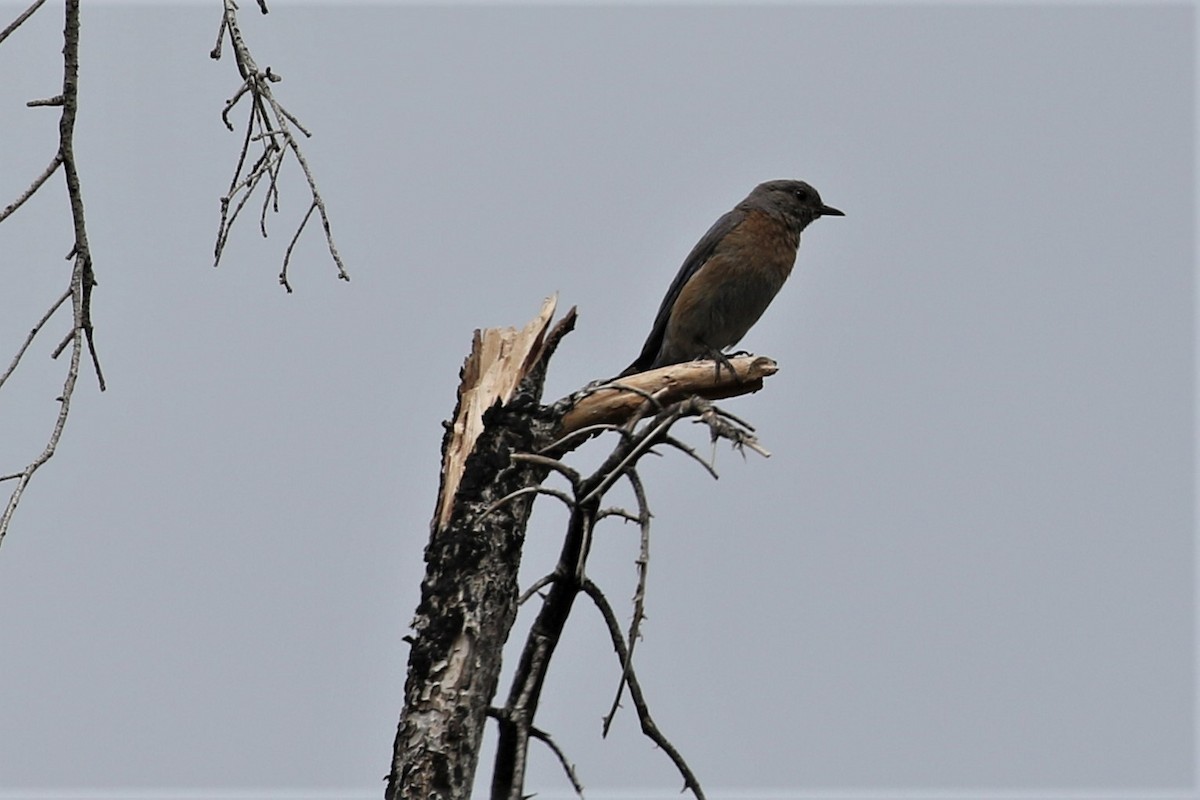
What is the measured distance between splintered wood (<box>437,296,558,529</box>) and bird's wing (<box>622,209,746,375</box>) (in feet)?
10.0

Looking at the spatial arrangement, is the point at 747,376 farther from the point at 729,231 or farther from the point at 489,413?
the point at 729,231

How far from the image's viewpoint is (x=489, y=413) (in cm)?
Answer: 486

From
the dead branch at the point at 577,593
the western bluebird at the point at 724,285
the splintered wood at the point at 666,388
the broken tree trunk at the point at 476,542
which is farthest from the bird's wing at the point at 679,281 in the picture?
the dead branch at the point at 577,593

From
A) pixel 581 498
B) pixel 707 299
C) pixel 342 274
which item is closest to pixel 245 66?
pixel 342 274

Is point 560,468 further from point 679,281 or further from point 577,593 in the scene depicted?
point 679,281

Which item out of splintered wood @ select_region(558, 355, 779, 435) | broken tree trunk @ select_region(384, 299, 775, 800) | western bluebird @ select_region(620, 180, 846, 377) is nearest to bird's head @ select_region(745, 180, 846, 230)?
western bluebird @ select_region(620, 180, 846, 377)

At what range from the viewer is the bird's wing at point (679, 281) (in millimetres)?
8227

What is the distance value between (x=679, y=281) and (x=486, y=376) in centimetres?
338

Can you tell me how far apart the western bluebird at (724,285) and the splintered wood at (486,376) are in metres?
2.91

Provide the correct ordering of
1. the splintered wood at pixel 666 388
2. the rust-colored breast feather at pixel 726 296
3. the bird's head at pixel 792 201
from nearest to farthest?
the splintered wood at pixel 666 388 < the rust-colored breast feather at pixel 726 296 < the bird's head at pixel 792 201

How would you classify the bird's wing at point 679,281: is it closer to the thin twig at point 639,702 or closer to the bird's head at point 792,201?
the bird's head at point 792,201

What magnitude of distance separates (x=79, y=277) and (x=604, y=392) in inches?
83.7

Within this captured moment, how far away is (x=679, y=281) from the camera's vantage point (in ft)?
27.1

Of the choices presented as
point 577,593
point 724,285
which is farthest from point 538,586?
point 724,285
